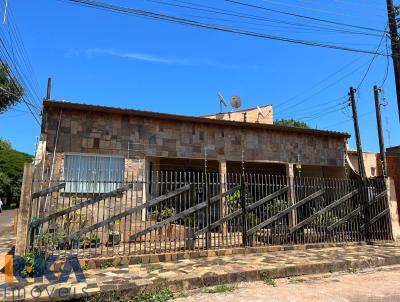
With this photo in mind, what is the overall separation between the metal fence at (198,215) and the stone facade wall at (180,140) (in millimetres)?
1163

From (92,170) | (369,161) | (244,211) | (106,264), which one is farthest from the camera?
(369,161)

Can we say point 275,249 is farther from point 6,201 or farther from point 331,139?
point 6,201

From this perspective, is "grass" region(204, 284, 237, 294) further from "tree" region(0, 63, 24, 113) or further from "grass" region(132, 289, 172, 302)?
"tree" region(0, 63, 24, 113)

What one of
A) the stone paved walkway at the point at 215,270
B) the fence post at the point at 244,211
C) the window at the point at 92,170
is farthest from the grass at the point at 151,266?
the window at the point at 92,170

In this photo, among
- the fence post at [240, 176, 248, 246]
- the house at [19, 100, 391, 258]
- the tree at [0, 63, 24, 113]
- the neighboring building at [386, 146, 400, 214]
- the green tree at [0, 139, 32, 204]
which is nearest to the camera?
the house at [19, 100, 391, 258]

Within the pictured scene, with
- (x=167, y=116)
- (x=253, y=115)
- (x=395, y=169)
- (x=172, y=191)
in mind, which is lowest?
(x=172, y=191)

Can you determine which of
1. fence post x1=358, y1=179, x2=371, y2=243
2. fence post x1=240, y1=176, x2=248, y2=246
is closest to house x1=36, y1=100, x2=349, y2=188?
fence post x1=240, y1=176, x2=248, y2=246

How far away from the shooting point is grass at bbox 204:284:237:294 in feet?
20.5

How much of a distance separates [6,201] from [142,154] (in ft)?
107

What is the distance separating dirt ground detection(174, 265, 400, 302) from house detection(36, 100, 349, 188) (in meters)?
5.46

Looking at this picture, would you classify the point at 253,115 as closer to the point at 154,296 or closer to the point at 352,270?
the point at 352,270

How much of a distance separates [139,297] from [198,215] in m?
3.39

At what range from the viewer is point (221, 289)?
249 inches

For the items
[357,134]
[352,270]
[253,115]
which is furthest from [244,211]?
[253,115]
